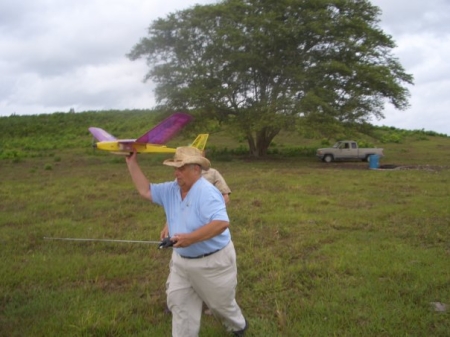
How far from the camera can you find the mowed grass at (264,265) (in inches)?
171

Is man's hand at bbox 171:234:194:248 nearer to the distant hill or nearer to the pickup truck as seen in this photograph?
the distant hill

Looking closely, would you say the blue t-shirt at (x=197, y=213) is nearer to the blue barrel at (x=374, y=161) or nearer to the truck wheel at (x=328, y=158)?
the blue barrel at (x=374, y=161)

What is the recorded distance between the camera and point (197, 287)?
363 centimetres

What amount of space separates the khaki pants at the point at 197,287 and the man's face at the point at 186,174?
614 mm

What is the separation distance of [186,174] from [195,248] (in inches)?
23.1

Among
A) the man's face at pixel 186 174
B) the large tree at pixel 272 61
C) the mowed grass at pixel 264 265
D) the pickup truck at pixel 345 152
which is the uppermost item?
the large tree at pixel 272 61

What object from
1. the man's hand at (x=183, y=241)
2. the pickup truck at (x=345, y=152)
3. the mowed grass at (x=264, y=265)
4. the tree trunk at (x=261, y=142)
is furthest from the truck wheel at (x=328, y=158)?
the man's hand at (x=183, y=241)

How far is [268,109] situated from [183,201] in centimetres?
1934

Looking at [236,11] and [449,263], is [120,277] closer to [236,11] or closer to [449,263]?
[449,263]

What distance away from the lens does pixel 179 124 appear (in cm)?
332

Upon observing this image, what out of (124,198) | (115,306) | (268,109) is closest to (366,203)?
(124,198)

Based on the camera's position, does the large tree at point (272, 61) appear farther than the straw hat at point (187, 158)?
Yes

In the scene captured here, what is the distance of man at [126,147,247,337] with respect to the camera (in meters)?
3.42

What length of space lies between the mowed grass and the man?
0.62 meters
